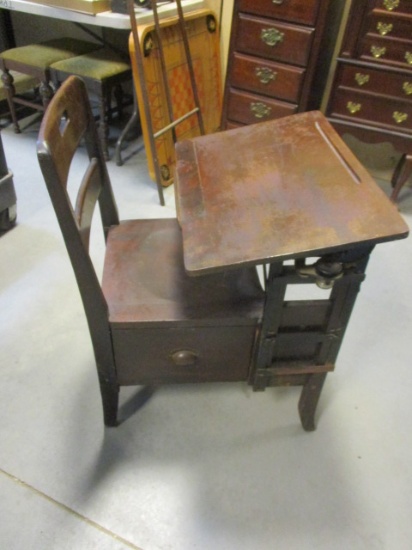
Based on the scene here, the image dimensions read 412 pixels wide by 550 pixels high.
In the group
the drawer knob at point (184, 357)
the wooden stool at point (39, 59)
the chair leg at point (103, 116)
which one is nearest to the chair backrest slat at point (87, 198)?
the drawer knob at point (184, 357)

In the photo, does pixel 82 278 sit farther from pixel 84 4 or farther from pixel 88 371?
pixel 84 4

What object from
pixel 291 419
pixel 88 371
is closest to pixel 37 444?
pixel 88 371

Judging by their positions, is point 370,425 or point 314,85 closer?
point 370,425

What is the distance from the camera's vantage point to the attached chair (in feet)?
3.30

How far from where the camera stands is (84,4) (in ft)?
7.07

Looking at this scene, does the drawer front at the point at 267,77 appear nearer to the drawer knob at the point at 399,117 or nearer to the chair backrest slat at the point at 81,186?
the drawer knob at the point at 399,117

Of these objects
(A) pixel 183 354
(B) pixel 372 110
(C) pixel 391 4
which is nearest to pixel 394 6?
(C) pixel 391 4

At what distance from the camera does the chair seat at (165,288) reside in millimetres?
1059

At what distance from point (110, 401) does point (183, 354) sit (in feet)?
0.99

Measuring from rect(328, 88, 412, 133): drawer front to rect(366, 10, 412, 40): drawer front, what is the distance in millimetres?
253

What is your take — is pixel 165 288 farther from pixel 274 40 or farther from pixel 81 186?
pixel 274 40

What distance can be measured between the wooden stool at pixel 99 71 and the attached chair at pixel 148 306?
52.4 inches

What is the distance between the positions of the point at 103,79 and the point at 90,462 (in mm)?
1929

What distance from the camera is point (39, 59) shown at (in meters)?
2.49
